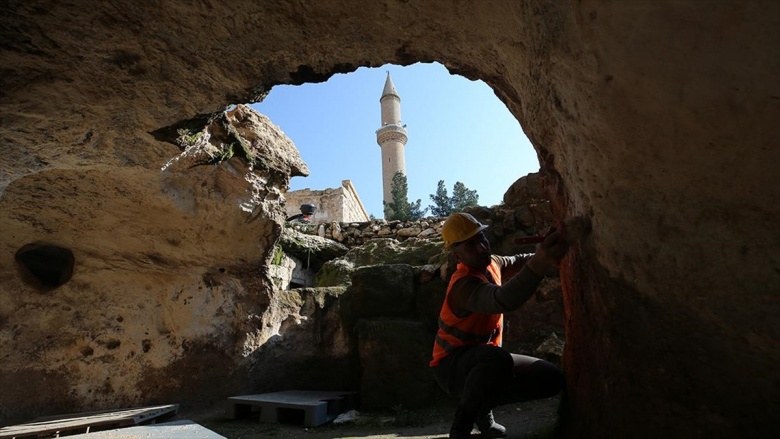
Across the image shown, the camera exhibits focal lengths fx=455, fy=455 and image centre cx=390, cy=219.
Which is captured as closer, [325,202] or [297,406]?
[297,406]

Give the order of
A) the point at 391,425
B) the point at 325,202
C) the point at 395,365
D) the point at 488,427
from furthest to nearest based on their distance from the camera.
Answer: the point at 325,202
the point at 395,365
the point at 391,425
the point at 488,427

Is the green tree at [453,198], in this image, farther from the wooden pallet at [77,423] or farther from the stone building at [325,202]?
the wooden pallet at [77,423]

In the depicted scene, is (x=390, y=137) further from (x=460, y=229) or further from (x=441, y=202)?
(x=460, y=229)

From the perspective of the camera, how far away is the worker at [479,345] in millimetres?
1976

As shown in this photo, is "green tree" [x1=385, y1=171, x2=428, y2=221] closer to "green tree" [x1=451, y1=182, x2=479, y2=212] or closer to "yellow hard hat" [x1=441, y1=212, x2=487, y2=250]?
"green tree" [x1=451, y1=182, x2=479, y2=212]

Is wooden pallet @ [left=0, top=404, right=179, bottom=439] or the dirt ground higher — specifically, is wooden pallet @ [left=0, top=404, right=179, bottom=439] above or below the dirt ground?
above

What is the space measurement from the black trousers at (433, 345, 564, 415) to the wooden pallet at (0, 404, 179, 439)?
2.31m

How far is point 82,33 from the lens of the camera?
1856 mm

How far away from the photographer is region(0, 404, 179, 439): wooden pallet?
9.48 feet

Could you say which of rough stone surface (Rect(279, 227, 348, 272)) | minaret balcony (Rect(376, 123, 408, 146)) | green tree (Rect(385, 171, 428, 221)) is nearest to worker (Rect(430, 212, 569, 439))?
rough stone surface (Rect(279, 227, 348, 272))

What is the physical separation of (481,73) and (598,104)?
3.89 ft

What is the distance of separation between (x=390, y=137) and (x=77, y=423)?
2330 centimetres

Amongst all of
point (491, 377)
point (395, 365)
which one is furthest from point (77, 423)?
point (491, 377)

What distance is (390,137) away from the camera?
25.5 meters
